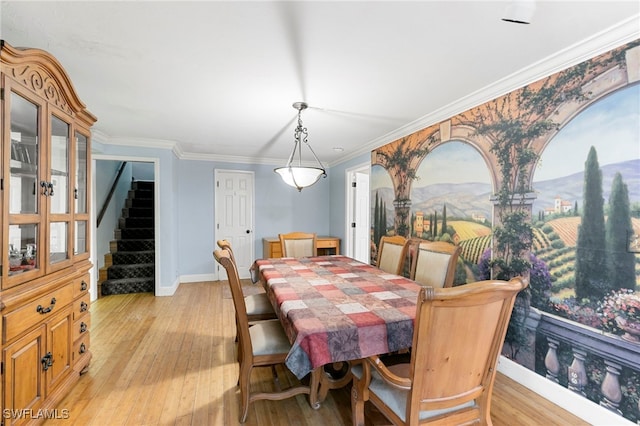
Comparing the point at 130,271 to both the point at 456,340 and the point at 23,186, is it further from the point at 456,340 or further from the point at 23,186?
the point at 456,340

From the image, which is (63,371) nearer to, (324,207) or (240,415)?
(240,415)

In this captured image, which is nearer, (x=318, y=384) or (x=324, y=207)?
(x=318, y=384)

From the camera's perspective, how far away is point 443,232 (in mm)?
2936

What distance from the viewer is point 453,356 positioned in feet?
3.60

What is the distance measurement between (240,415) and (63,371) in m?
1.25

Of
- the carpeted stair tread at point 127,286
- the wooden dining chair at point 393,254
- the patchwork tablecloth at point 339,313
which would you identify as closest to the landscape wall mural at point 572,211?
the wooden dining chair at point 393,254

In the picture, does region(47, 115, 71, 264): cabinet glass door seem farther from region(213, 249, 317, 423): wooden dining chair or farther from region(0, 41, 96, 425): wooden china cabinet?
region(213, 249, 317, 423): wooden dining chair

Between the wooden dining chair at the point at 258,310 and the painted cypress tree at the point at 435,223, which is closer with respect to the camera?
the wooden dining chair at the point at 258,310

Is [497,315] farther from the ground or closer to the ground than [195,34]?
closer to the ground

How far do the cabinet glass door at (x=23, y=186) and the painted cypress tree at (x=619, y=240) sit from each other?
3257 mm

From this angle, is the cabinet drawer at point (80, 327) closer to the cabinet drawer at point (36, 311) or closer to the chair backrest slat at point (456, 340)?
the cabinet drawer at point (36, 311)

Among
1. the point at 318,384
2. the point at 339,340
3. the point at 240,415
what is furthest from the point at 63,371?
the point at 339,340

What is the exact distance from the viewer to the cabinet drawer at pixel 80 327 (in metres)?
2.05

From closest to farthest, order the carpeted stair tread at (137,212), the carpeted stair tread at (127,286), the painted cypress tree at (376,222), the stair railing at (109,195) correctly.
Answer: the painted cypress tree at (376,222)
the carpeted stair tread at (127,286)
the stair railing at (109,195)
the carpeted stair tread at (137,212)
